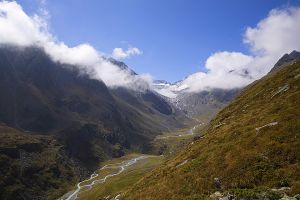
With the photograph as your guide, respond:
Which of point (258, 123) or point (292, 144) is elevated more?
point (258, 123)

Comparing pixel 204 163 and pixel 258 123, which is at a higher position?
pixel 258 123

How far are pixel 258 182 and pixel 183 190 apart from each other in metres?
8.86

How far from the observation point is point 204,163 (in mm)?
40094

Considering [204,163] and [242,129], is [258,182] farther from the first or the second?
[242,129]

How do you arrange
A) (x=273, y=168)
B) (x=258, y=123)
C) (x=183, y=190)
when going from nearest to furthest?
(x=273, y=168) → (x=183, y=190) → (x=258, y=123)

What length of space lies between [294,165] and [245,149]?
24.6 ft

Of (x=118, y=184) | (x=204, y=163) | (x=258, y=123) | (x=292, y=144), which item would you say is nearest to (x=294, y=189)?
(x=292, y=144)

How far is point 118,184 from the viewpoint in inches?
6850

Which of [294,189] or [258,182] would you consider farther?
[258,182]

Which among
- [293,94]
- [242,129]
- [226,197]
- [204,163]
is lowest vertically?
[226,197]

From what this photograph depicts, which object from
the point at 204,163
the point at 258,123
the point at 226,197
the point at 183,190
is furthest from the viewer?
the point at 258,123

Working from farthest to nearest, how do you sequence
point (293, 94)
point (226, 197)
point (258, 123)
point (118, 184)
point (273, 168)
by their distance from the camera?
1. point (118, 184)
2. point (293, 94)
3. point (258, 123)
4. point (273, 168)
5. point (226, 197)

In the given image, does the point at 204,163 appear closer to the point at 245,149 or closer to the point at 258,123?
the point at 245,149

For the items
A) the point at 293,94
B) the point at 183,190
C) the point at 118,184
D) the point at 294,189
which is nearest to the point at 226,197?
the point at 294,189
